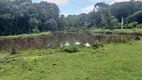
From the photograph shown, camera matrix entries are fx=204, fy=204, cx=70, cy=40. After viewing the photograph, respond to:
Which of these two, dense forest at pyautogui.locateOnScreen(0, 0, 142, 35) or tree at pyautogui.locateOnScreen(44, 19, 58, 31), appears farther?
tree at pyautogui.locateOnScreen(44, 19, 58, 31)

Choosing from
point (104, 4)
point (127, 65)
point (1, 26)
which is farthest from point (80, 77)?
point (104, 4)

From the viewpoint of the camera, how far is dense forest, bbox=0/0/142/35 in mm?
48156

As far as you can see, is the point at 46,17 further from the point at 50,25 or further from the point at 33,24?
the point at 33,24

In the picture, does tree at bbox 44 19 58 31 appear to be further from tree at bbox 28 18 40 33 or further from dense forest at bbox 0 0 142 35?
tree at bbox 28 18 40 33

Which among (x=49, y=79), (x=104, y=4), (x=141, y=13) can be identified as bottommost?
(x=49, y=79)

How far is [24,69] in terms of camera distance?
8.83 m

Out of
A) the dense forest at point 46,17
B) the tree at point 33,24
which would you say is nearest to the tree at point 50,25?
the dense forest at point 46,17

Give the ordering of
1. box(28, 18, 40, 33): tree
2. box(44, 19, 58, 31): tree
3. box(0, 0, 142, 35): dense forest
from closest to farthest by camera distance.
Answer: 1. box(0, 0, 142, 35): dense forest
2. box(28, 18, 40, 33): tree
3. box(44, 19, 58, 31): tree

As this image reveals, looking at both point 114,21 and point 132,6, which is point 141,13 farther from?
point 132,6

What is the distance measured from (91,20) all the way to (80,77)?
67534mm

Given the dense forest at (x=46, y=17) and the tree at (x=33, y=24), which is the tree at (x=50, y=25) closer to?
the dense forest at (x=46, y=17)

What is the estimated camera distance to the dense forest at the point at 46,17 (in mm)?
48156

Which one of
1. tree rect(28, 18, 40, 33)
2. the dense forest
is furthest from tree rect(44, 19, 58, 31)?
tree rect(28, 18, 40, 33)

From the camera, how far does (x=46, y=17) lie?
61688 mm
